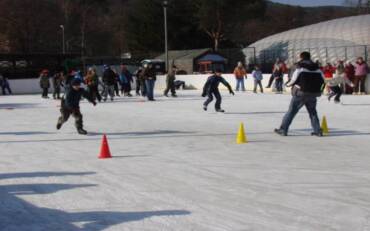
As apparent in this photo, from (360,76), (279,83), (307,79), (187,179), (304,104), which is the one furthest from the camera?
(279,83)

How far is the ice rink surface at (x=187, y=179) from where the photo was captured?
17.5ft

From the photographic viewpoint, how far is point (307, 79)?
10867 millimetres

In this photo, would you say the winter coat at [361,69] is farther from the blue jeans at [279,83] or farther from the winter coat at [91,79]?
the winter coat at [91,79]

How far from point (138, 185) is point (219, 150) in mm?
2990

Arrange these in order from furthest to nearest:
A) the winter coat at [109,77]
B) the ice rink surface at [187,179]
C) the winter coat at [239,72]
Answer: the winter coat at [239,72], the winter coat at [109,77], the ice rink surface at [187,179]

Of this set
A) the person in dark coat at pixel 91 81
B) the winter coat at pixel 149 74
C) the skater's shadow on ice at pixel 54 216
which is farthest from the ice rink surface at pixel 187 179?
the winter coat at pixel 149 74

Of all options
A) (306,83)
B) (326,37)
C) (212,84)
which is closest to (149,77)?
(212,84)

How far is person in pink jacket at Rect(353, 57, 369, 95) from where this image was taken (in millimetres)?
24094

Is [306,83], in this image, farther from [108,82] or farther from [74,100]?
[108,82]

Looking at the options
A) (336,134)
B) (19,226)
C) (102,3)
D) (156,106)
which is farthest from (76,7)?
(19,226)

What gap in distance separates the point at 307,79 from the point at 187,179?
4366 mm

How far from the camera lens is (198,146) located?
33.7 ft

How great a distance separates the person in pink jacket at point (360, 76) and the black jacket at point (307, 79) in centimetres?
1383

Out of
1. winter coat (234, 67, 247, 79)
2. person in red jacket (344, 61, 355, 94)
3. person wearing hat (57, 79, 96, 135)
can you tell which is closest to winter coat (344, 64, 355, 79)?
person in red jacket (344, 61, 355, 94)
